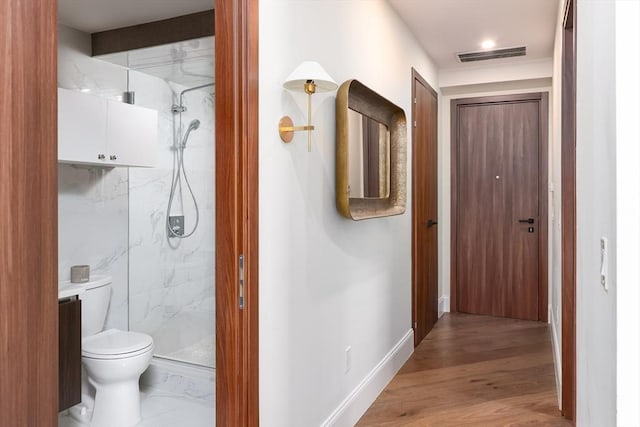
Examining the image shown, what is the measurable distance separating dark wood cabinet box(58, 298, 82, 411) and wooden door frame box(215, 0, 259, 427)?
126 centimetres

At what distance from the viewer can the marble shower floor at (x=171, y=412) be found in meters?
2.72

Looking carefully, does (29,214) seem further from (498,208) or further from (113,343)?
(498,208)

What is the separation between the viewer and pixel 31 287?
3.14ft

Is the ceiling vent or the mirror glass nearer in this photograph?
the mirror glass

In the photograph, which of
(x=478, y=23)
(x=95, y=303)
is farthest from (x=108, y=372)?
(x=478, y=23)

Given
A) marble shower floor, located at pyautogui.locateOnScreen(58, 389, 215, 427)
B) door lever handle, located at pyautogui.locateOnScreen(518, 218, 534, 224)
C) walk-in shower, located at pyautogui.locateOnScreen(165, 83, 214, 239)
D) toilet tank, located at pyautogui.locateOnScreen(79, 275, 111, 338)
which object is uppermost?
walk-in shower, located at pyautogui.locateOnScreen(165, 83, 214, 239)

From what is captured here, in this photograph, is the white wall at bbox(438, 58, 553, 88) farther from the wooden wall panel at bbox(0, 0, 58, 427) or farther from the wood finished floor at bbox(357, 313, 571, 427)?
the wooden wall panel at bbox(0, 0, 58, 427)

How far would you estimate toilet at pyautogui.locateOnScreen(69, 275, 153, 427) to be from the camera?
8.54ft

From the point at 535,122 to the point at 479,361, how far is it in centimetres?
246

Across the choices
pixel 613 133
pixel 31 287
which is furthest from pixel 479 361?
pixel 31 287

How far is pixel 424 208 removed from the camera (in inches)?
164

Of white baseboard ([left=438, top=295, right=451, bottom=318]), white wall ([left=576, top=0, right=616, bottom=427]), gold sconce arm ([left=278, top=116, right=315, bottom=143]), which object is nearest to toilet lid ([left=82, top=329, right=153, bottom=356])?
gold sconce arm ([left=278, top=116, right=315, bottom=143])

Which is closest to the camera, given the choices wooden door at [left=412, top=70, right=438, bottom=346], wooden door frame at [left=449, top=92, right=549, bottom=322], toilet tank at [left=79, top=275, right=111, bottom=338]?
toilet tank at [left=79, top=275, right=111, bottom=338]
